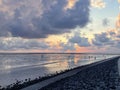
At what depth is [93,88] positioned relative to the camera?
1300 inches

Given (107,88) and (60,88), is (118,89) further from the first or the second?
(60,88)

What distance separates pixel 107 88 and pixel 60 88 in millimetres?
5250

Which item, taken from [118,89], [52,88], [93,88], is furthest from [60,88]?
[118,89]

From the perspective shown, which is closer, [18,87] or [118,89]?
[118,89]

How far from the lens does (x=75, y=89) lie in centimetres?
3177

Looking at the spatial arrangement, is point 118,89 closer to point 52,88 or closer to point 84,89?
point 84,89

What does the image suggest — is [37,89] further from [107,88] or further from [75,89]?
[107,88]

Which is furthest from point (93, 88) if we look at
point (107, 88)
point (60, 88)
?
point (60, 88)

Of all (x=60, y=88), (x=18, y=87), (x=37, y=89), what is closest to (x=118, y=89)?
(x=60, y=88)

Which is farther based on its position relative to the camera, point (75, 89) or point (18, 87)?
point (18, 87)

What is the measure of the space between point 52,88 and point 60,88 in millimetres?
959

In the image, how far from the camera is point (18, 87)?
34781 mm

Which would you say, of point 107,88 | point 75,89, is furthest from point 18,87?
point 107,88

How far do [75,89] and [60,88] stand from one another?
213 cm
